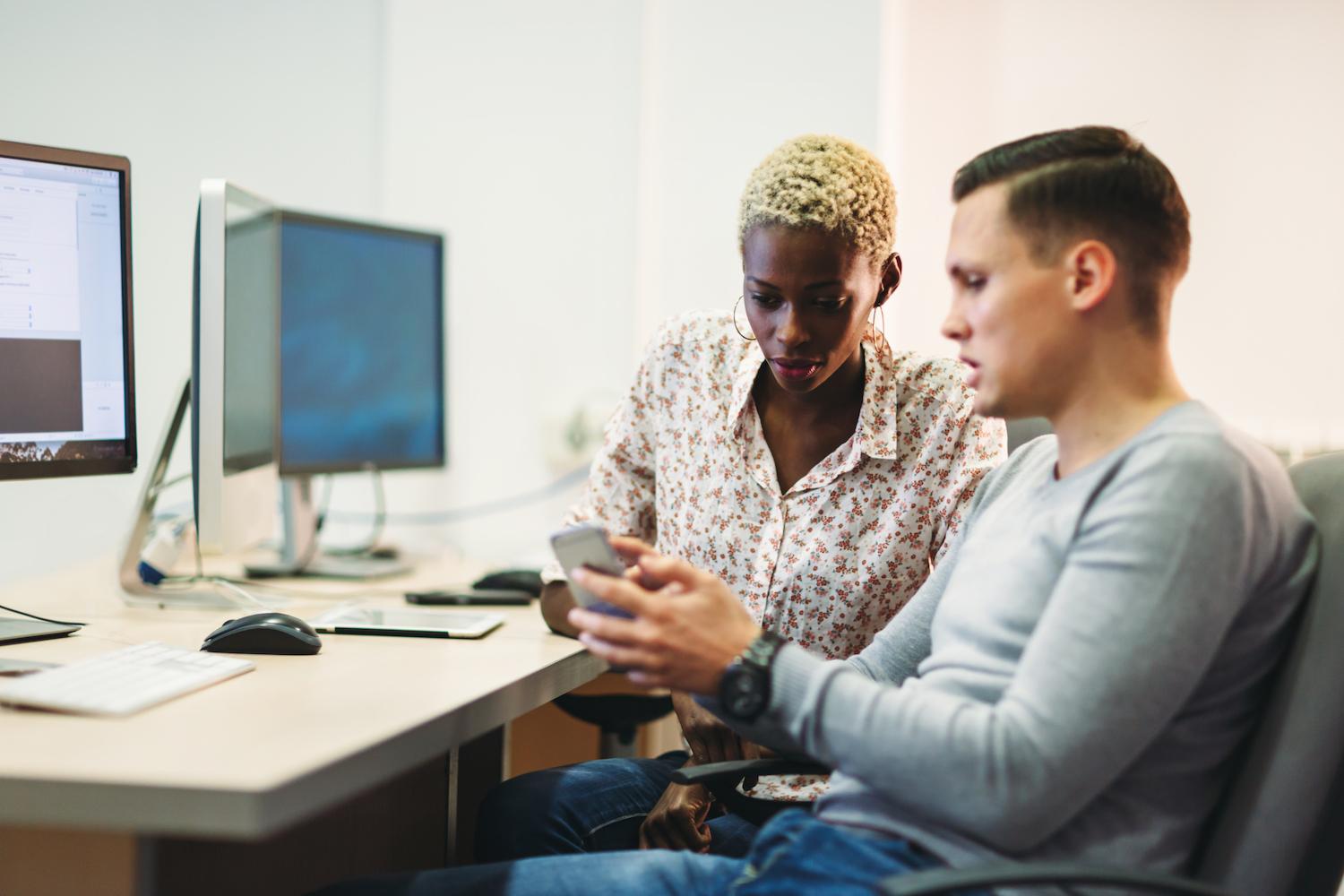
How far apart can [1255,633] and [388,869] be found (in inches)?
44.8

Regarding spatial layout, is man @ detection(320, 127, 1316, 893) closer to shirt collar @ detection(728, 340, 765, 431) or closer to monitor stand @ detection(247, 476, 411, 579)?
shirt collar @ detection(728, 340, 765, 431)

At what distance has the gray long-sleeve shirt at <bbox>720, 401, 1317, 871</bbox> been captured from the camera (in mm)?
835

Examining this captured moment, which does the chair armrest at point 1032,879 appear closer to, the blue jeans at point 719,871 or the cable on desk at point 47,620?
the blue jeans at point 719,871

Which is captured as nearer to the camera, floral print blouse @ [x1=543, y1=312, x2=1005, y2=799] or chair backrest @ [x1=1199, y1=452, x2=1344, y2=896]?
chair backrest @ [x1=1199, y1=452, x2=1344, y2=896]

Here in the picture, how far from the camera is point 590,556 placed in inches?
41.3

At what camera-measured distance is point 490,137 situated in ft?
8.74

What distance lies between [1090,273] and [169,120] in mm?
1897

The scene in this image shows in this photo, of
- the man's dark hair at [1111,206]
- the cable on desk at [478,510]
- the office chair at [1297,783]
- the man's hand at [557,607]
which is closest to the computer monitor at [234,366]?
the man's hand at [557,607]

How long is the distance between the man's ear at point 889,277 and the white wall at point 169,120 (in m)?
1.11

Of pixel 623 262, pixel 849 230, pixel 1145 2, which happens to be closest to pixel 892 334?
pixel 623 262

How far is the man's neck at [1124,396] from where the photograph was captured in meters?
0.96

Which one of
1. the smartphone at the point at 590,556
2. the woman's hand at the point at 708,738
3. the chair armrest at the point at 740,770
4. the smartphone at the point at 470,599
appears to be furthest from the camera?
the smartphone at the point at 470,599

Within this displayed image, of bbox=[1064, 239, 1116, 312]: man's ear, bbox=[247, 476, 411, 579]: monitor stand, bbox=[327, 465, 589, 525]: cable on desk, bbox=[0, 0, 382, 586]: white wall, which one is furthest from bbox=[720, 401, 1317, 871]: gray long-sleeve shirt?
bbox=[327, 465, 589, 525]: cable on desk

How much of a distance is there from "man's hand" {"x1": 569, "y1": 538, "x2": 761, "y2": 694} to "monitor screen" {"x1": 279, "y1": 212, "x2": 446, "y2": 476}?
1105 millimetres
